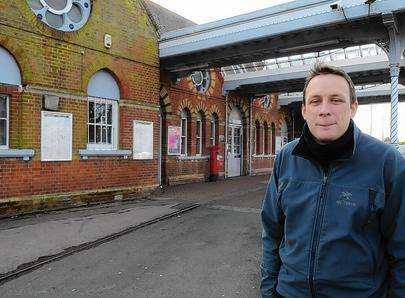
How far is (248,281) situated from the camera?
5047 millimetres

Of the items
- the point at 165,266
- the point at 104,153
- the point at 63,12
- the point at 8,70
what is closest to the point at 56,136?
the point at 104,153

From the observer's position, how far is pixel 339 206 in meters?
1.88

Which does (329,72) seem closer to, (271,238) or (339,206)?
(339,206)

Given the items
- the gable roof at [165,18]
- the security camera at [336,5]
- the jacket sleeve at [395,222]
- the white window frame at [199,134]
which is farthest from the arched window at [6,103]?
the white window frame at [199,134]

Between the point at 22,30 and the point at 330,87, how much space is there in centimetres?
893

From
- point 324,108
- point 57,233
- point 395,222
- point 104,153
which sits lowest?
point 57,233

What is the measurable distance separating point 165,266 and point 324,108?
4257 mm

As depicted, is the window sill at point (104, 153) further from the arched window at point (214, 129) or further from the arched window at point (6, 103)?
the arched window at point (214, 129)

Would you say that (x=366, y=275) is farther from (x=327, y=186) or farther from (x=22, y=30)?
(x=22, y=30)

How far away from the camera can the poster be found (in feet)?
50.0

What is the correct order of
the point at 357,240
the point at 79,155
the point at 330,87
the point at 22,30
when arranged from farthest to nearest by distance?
the point at 79,155, the point at 22,30, the point at 330,87, the point at 357,240

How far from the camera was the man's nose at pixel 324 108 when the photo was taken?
1954mm

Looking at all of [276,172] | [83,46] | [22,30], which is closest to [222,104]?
[83,46]

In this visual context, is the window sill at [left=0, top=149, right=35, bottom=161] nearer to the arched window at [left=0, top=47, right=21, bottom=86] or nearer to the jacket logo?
the arched window at [left=0, top=47, right=21, bottom=86]
